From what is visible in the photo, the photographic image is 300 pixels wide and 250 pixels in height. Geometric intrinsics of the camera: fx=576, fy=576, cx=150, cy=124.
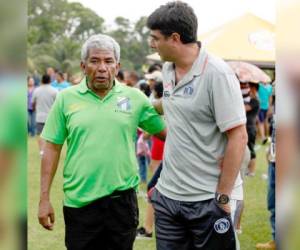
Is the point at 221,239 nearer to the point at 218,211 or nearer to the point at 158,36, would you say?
the point at 218,211

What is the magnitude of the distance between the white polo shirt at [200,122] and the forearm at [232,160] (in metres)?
0.04

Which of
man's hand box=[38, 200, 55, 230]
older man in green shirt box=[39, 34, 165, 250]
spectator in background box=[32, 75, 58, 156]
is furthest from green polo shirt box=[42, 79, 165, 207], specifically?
spectator in background box=[32, 75, 58, 156]

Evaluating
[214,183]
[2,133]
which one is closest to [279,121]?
[2,133]

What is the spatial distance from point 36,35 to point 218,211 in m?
50.1

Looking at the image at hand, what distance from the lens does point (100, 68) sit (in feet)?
9.71

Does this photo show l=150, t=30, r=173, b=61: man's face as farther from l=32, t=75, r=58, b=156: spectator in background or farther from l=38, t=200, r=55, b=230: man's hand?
l=32, t=75, r=58, b=156: spectator in background

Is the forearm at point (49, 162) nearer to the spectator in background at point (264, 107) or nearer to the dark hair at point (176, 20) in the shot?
the dark hair at point (176, 20)

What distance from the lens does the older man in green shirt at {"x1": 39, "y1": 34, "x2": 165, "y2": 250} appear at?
296 cm

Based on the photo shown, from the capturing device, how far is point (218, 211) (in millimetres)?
2566

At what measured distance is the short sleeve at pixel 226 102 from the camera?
95.6 inches

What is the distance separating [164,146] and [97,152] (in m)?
0.34

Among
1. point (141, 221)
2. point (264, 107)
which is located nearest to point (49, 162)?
point (141, 221)

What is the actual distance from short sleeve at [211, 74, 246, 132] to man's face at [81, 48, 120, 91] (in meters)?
0.73

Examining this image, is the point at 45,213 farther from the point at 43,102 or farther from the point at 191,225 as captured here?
the point at 43,102
